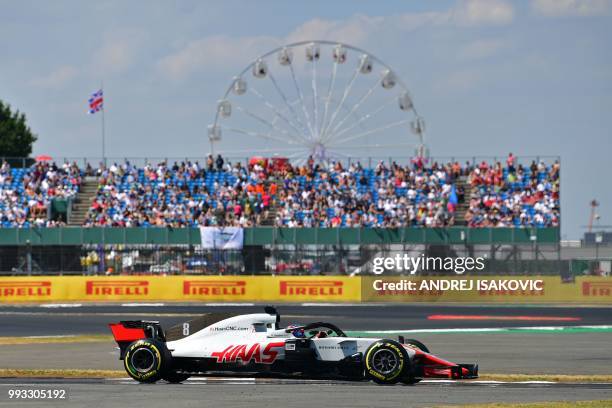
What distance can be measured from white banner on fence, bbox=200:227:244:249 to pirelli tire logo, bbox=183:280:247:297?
6.42m

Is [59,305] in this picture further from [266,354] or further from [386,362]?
[386,362]

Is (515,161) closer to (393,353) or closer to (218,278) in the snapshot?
(218,278)

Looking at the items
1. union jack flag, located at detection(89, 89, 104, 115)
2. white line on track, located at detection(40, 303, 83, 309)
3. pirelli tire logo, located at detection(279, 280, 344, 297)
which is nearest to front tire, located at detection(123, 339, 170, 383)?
white line on track, located at detection(40, 303, 83, 309)

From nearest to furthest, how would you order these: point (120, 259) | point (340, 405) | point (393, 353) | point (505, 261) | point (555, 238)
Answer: point (340, 405) < point (393, 353) < point (505, 261) < point (120, 259) < point (555, 238)

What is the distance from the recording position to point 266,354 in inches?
765

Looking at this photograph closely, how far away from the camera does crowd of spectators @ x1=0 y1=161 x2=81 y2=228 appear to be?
5681 centimetres

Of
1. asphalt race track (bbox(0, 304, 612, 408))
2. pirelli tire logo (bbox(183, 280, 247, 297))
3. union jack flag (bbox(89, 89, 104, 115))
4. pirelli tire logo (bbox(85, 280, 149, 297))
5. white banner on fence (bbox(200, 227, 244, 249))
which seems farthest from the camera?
union jack flag (bbox(89, 89, 104, 115))

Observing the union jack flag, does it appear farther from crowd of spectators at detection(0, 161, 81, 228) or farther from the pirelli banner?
the pirelli banner

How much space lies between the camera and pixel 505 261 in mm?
44781

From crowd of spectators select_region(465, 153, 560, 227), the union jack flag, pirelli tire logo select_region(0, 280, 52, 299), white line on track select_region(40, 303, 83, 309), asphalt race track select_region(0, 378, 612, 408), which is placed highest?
the union jack flag

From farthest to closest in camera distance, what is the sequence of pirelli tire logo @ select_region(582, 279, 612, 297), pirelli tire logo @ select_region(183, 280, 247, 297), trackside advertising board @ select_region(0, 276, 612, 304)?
1. pirelli tire logo @ select_region(183, 280, 247, 297)
2. trackside advertising board @ select_region(0, 276, 612, 304)
3. pirelli tire logo @ select_region(582, 279, 612, 297)

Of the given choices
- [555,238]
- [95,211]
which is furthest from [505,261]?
[95,211]

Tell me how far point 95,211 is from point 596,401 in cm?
4272

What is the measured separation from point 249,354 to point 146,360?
1.74m
